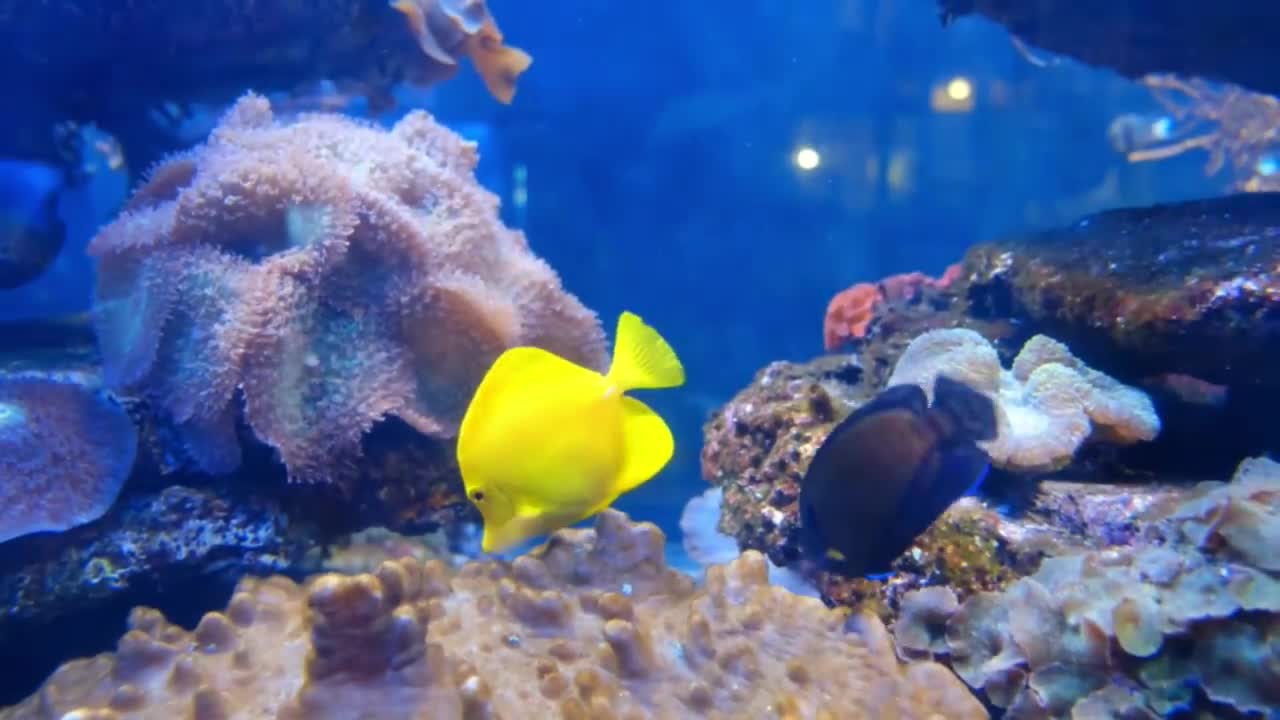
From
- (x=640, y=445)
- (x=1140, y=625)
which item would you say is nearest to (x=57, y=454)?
(x=640, y=445)

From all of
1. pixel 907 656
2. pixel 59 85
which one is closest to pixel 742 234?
pixel 59 85

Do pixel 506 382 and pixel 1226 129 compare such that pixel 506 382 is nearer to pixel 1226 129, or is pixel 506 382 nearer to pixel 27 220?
pixel 27 220

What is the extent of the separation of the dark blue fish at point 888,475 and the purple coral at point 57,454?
6.86 feet

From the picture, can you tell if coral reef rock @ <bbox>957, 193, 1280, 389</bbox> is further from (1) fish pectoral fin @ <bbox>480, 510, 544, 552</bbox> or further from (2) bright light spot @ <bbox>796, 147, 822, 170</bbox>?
(2) bright light spot @ <bbox>796, 147, 822, 170</bbox>

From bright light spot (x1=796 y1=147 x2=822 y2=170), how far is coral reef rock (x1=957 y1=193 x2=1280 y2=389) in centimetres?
617

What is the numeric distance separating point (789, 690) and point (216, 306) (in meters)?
1.96

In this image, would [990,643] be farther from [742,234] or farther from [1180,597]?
[742,234]

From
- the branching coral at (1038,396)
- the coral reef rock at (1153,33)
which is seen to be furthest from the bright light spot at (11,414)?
the coral reef rock at (1153,33)

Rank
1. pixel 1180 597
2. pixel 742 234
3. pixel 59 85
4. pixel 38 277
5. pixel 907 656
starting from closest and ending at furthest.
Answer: pixel 1180 597, pixel 907 656, pixel 59 85, pixel 38 277, pixel 742 234

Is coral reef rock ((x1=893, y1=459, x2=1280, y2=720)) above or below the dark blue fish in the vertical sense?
below

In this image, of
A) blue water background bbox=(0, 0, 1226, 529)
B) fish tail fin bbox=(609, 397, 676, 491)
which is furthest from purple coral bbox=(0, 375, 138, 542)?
blue water background bbox=(0, 0, 1226, 529)

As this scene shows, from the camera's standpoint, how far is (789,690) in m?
1.79

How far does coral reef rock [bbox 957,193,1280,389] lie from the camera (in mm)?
2500

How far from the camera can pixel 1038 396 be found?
2.62 metres
